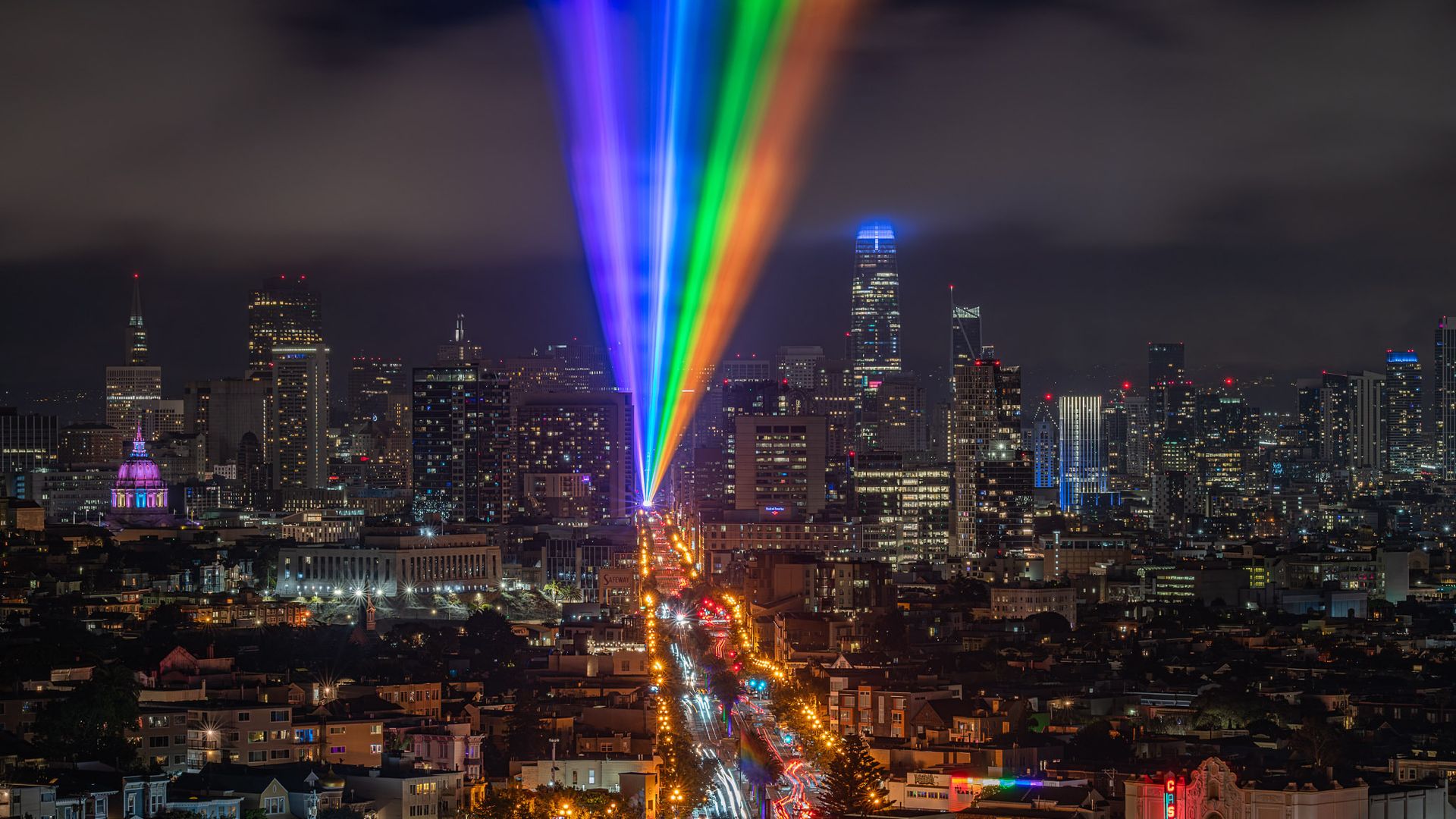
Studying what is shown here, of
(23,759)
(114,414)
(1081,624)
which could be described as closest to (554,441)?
(114,414)

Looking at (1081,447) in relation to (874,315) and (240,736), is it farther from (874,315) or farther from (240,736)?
(240,736)

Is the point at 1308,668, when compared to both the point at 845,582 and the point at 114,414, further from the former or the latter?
the point at 114,414

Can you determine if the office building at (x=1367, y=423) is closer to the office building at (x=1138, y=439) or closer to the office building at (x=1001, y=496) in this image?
the office building at (x=1138, y=439)

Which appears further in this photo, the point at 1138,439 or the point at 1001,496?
the point at 1138,439

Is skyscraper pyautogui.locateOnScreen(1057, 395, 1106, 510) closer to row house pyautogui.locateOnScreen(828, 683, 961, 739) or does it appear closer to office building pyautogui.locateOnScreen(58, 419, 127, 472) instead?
office building pyautogui.locateOnScreen(58, 419, 127, 472)

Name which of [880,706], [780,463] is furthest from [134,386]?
[880,706]

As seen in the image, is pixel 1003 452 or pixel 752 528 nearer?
pixel 752 528

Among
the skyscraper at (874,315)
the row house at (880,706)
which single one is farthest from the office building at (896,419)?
the row house at (880,706)
